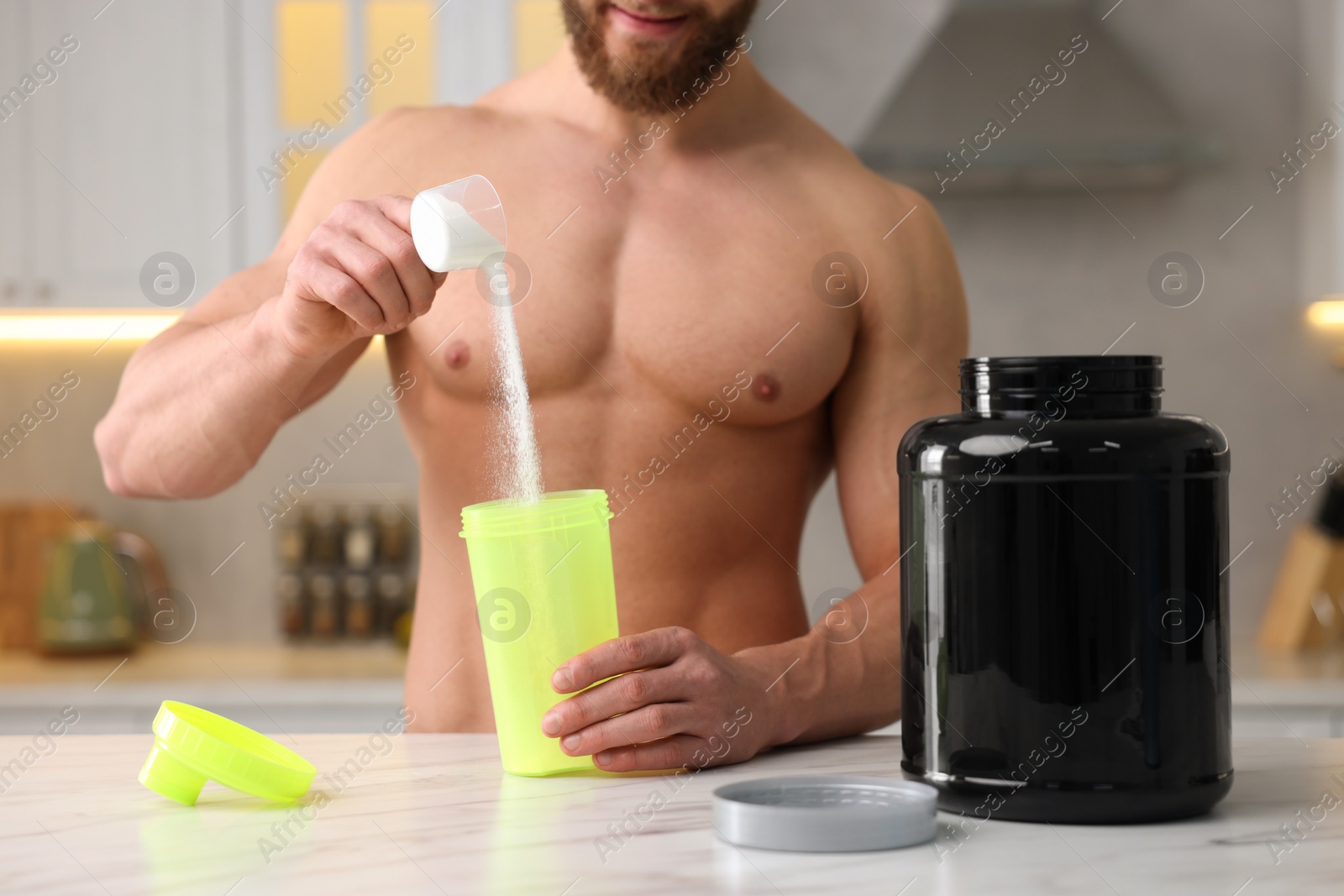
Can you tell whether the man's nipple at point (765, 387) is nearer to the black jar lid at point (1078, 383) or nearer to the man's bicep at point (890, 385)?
the man's bicep at point (890, 385)

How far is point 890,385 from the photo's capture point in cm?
116

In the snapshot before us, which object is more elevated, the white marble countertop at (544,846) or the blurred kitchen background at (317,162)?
the blurred kitchen background at (317,162)

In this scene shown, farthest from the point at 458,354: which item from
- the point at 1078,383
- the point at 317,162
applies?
the point at 317,162

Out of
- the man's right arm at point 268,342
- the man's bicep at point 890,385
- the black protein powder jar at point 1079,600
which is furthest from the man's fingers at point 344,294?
the man's bicep at point 890,385

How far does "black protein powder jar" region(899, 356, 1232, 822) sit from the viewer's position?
603mm

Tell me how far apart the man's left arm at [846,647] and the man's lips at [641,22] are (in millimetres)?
270

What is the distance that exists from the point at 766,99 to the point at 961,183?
133 cm

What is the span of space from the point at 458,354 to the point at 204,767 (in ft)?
1.72

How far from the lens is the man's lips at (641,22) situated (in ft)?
3.64

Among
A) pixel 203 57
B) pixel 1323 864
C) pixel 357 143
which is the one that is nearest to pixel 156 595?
A: pixel 203 57

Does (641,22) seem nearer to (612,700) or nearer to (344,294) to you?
(344,294)

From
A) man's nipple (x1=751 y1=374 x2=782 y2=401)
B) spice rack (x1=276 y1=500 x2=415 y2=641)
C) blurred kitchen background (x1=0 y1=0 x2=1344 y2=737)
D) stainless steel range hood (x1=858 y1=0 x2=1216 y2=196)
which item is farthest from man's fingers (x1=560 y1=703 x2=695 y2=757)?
spice rack (x1=276 y1=500 x2=415 y2=641)

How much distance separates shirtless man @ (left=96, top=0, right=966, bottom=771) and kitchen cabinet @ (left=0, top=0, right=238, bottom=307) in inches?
49.7

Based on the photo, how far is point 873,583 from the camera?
1.06 metres
